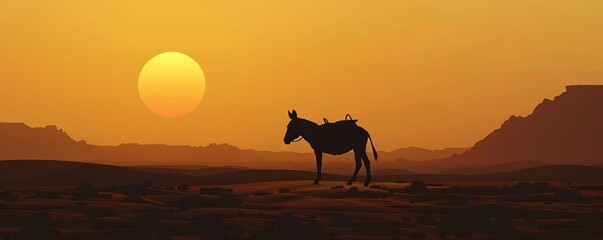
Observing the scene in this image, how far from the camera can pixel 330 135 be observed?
3494cm

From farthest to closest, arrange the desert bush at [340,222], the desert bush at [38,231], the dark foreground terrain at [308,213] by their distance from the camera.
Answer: the desert bush at [340,222] → the dark foreground terrain at [308,213] → the desert bush at [38,231]

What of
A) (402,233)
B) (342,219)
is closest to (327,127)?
(342,219)

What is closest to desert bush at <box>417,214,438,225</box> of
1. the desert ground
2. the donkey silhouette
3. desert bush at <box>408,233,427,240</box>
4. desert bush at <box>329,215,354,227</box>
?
the desert ground

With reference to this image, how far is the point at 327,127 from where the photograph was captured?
35.0m

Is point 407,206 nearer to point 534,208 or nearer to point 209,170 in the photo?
point 534,208

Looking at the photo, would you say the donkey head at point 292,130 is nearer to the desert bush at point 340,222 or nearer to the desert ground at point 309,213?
the desert ground at point 309,213

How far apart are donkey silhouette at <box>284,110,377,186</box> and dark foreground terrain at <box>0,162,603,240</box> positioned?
1.45 m

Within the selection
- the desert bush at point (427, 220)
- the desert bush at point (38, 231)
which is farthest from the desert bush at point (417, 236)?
the desert bush at point (38, 231)

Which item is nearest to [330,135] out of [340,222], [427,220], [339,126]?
[339,126]

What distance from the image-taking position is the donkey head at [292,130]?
35031 mm

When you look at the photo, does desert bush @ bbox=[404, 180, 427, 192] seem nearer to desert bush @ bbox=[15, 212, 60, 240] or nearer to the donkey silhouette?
the donkey silhouette

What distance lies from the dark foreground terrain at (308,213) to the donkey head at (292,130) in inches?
75.0

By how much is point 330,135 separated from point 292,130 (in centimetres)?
145

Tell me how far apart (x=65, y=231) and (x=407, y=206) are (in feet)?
37.6
